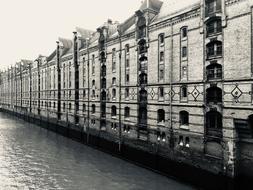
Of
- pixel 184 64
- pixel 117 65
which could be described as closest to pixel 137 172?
pixel 184 64

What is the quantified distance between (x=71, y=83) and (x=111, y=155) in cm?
1642

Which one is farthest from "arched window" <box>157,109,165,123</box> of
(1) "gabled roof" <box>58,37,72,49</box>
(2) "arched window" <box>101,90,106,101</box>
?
(1) "gabled roof" <box>58,37,72,49</box>

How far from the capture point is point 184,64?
758 inches

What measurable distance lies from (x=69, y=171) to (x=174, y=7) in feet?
62.9

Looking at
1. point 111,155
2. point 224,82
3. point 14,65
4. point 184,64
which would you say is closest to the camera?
point 224,82

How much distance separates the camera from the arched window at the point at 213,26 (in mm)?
16781

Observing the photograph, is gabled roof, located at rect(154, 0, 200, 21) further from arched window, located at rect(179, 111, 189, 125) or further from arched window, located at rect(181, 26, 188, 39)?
arched window, located at rect(179, 111, 189, 125)

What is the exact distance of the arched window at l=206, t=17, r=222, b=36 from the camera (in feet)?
55.1

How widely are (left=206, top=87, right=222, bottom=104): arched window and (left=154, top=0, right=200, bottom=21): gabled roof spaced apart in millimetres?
7279

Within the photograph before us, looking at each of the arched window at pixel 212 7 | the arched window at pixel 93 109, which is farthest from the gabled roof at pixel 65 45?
the arched window at pixel 212 7

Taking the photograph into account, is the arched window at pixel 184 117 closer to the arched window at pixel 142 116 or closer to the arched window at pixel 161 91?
the arched window at pixel 161 91

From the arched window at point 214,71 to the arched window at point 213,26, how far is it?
8.48 feet

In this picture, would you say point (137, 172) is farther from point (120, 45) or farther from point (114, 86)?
point (120, 45)

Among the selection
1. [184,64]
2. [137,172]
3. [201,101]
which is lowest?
[137,172]
